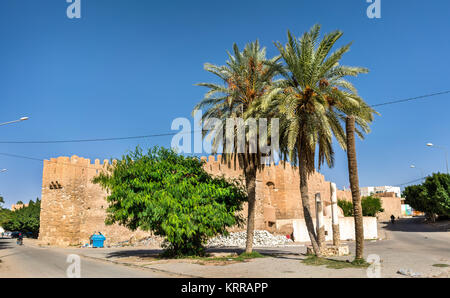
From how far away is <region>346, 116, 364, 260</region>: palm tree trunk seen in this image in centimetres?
1281

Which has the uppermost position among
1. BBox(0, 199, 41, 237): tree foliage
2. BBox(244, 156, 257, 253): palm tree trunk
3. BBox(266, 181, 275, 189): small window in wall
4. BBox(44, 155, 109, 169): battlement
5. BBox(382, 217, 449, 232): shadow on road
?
BBox(44, 155, 109, 169): battlement

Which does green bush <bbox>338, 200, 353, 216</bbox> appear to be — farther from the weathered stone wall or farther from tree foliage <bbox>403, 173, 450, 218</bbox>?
the weathered stone wall

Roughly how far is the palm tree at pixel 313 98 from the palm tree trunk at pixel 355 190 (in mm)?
1344

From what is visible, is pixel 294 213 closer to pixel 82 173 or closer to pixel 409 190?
pixel 409 190

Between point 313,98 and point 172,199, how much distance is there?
25.2 ft

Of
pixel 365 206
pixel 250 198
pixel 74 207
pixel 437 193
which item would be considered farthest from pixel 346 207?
pixel 250 198

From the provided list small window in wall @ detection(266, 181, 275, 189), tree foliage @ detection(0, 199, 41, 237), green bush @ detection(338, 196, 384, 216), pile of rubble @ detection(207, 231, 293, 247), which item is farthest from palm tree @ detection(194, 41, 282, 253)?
tree foliage @ detection(0, 199, 41, 237)

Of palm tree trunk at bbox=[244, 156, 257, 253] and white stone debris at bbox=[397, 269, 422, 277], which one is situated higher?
Result: palm tree trunk at bbox=[244, 156, 257, 253]

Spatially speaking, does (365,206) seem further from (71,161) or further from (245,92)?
(245,92)

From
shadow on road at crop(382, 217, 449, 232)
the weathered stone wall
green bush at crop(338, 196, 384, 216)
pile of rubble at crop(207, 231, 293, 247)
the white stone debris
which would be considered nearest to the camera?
the white stone debris

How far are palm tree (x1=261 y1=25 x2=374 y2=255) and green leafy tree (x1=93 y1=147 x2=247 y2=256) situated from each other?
13.9ft

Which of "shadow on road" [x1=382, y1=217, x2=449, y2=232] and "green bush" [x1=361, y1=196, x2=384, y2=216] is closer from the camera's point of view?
"shadow on road" [x1=382, y1=217, x2=449, y2=232]
